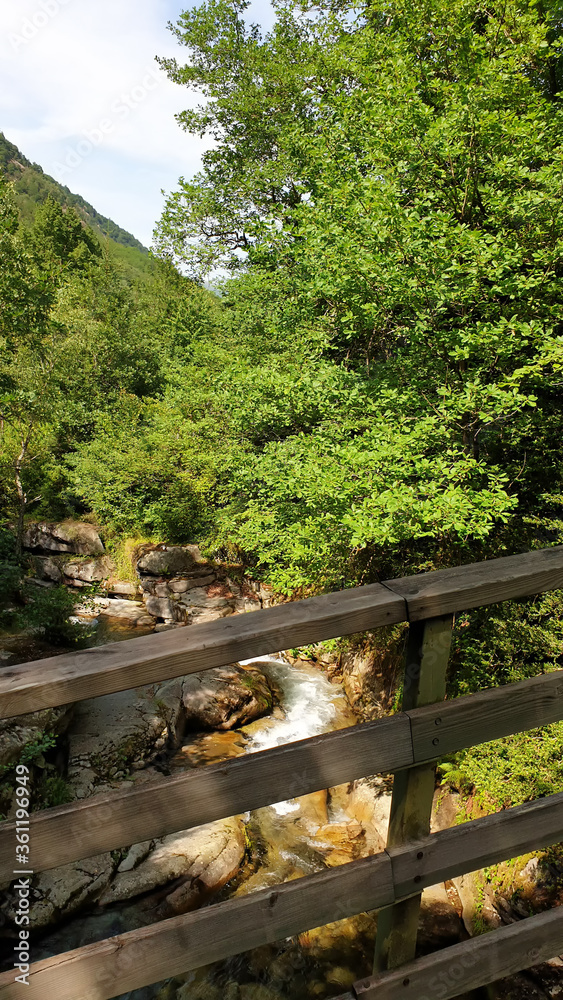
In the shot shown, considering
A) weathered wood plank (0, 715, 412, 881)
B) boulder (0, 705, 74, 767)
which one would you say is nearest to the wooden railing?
weathered wood plank (0, 715, 412, 881)

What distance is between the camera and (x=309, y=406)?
7480mm

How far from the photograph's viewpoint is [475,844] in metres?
1.39

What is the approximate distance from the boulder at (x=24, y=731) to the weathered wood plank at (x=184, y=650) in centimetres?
468

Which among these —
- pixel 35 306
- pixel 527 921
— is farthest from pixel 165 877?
pixel 35 306

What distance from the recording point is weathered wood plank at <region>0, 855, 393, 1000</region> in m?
1.14

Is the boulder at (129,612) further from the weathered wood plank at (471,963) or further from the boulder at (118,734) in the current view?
the weathered wood plank at (471,963)

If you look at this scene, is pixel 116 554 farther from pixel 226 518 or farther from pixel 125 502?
pixel 226 518

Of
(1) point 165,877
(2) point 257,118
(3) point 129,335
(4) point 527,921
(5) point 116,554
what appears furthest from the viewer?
(3) point 129,335

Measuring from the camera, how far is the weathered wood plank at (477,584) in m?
1.29

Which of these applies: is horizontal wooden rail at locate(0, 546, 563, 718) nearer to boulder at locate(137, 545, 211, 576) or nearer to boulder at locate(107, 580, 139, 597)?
boulder at locate(137, 545, 211, 576)

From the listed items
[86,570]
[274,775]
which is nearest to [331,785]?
[274,775]

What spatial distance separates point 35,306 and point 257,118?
7503 millimetres

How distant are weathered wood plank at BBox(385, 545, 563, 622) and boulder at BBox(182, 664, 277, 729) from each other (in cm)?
691

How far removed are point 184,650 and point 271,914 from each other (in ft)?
2.25
